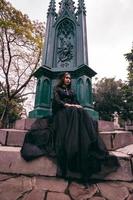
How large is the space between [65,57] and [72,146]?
4.08 m

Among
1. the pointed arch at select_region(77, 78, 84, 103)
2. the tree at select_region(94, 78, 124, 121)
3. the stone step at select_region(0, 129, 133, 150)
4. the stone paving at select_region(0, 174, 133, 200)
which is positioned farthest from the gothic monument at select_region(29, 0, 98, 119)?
the tree at select_region(94, 78, 124, 121)

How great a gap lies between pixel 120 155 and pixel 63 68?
374 cm

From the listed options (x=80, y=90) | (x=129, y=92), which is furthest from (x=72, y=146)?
(x=129, y=92)

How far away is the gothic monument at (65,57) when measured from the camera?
5371 millimetres

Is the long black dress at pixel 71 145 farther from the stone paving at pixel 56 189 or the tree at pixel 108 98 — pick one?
the tree at pixel 108 98

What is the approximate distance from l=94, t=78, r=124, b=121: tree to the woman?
19.7 m

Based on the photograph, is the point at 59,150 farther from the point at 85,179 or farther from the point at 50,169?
the point at 85,179

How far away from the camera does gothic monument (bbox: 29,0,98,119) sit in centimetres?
537

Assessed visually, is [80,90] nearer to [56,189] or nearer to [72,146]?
[72,146]

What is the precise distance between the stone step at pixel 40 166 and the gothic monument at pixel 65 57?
6.81 feet

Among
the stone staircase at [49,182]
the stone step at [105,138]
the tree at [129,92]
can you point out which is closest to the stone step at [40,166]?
the stone staircase at [49,182]

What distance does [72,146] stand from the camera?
110 inches

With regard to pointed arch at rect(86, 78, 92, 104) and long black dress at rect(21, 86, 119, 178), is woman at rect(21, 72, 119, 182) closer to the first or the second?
long black dress at rect(21, 86, 119, 178)

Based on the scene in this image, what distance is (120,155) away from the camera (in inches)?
118
